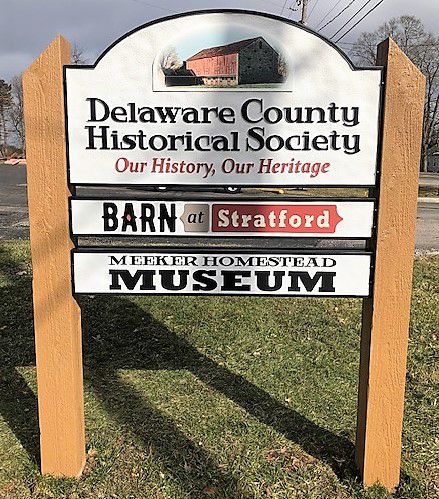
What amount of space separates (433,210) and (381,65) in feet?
48.8

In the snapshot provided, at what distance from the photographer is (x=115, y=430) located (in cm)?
347

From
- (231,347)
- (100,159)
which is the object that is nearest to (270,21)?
(100,159)

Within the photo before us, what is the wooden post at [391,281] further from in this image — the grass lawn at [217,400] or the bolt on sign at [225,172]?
the grass lawn at [217,400]

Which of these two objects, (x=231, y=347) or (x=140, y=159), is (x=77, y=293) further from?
(x=231, y=347)

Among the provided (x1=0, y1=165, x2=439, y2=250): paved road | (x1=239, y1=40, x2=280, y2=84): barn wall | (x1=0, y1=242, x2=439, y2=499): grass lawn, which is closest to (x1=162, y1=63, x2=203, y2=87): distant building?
(x1=239, y1=40, x2=280, y2=84): barn wall

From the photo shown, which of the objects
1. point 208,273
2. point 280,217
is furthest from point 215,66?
point 208,273

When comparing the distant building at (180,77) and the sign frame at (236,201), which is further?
the sign frame at (236,201)

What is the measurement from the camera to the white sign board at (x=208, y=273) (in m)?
2.84

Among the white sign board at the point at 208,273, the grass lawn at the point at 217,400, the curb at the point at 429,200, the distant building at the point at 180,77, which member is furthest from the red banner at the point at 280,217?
the curb at the point at 429,200

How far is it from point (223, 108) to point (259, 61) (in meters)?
0.27

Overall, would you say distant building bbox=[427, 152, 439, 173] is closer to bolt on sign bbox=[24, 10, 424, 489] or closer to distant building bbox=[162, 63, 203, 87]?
bolt on sign bbox=[24, 10, 424, 489]

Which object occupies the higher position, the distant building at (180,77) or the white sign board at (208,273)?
the distant building at (180,77)

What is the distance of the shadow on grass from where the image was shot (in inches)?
125

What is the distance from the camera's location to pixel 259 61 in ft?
8.52
